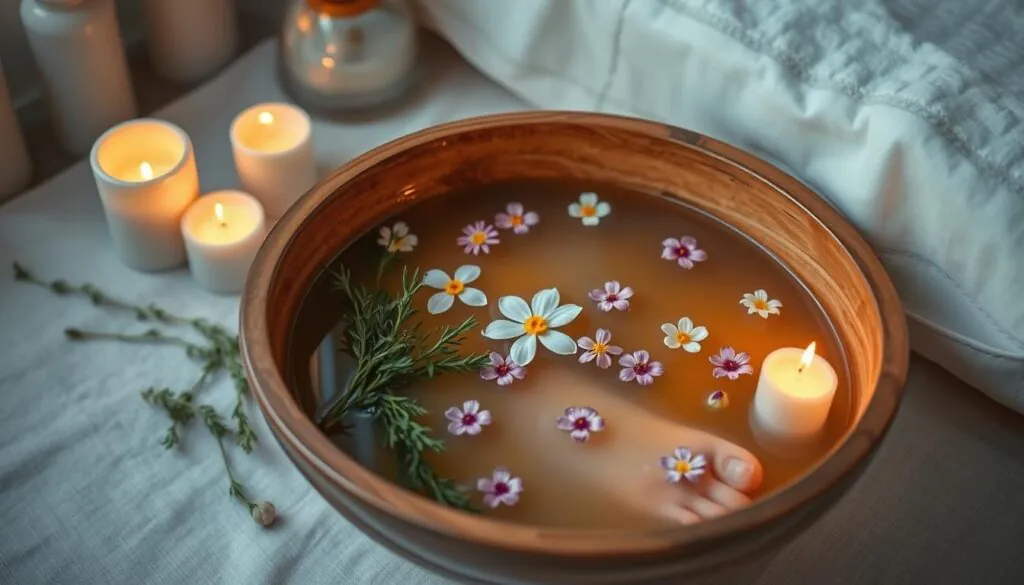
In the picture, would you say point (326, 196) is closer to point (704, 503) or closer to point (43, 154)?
point (704, 503)

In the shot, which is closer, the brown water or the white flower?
the brown water

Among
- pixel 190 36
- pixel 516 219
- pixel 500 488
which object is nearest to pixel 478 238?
pixel 516 219

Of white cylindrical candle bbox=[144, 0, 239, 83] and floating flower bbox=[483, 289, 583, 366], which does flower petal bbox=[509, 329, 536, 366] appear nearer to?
floating flower bbox=[483, 289, 583, 366]

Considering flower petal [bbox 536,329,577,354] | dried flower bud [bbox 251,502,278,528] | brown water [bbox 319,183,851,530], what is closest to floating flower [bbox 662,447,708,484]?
brown water [bbox 319,183,851,530]

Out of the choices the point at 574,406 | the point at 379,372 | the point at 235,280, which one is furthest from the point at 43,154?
→ the point at 574,406

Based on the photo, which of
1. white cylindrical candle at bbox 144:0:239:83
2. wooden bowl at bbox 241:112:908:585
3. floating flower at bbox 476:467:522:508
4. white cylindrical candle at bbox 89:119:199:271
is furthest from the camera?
white cylindrical candle at bbox 144:0:239:83

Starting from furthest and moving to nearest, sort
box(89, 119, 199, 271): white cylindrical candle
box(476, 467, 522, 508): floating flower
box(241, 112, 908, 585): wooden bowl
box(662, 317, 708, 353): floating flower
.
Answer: box(89, 119, 199, 271): white cylindrical candle → box(662, 317, 708, 353): floating flower → box(476, 467, 522, 508): floating flower → box(241, 112, 908, 585): wooden bowl
